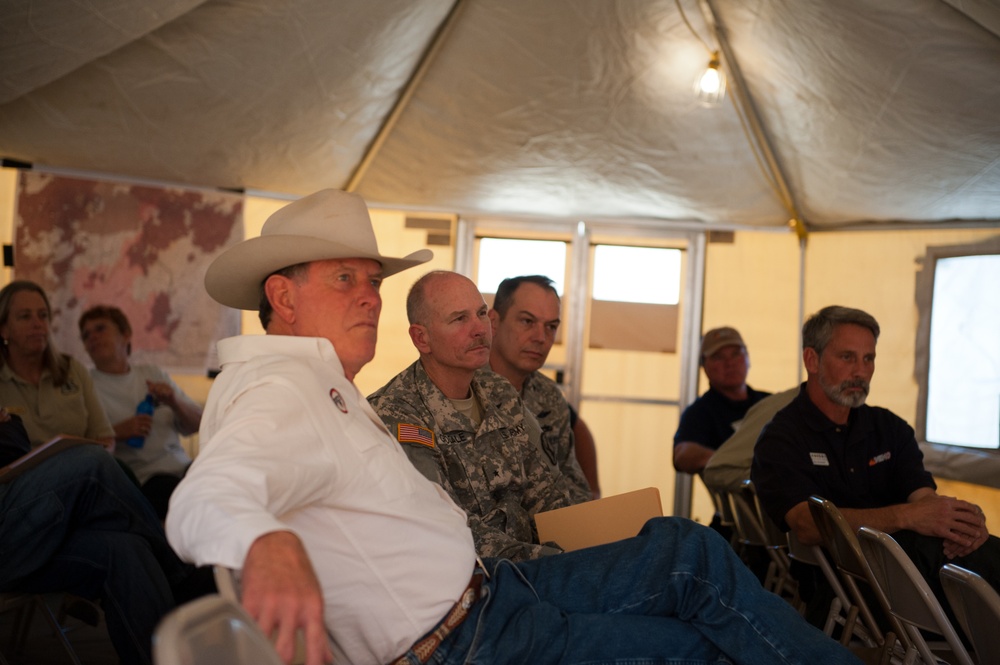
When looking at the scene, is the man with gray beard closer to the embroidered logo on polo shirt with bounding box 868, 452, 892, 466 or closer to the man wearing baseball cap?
the embroidered logo on polo shirt with bounding box 868, 452, 892, 466

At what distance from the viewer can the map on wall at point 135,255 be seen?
532 centimetres

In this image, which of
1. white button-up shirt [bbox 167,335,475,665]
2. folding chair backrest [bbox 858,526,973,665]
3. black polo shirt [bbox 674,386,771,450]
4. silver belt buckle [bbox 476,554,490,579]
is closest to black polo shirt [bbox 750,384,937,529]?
folding chair backrest [bbox 858,526,973,665]

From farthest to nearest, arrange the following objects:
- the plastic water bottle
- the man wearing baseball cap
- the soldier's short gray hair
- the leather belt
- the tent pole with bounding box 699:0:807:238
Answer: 1. the man wearing baseball cap
2. the tent pole with bounding box 699:0:807:238
3. the plastic water bottle
4. the soldier's short gray hair
5. the leather belt

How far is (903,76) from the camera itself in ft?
14.7

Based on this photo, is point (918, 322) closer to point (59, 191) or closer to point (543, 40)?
point (543, 40)

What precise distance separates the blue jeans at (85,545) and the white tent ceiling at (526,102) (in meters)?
1.91

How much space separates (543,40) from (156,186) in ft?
8.46

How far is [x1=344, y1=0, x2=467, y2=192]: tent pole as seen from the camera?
16.2 feet

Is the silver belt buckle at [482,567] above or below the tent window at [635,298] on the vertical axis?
below

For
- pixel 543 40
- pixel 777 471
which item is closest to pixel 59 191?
pixel 543 40

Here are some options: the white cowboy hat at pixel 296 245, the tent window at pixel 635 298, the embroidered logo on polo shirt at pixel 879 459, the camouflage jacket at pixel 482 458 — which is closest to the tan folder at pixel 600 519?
the camouflage jacket at pixel 482 458

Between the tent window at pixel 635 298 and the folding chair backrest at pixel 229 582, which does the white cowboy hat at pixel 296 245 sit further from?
the tent window at pixel 635 298

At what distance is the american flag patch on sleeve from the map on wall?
3.48 m

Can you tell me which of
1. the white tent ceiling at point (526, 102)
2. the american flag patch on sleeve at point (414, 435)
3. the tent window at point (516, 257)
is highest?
the white tent ceiling at point (526, 102)
